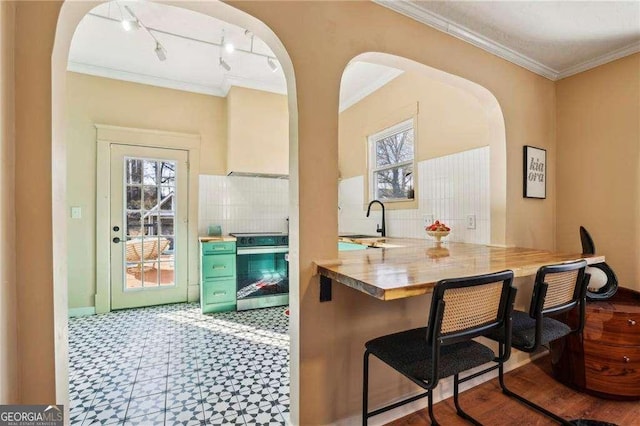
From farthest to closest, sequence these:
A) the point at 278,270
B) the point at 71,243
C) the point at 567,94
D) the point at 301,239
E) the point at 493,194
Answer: the point at 278,270 → the point at 71,243 → the point at 567,94 → the point at 493,194 → the point at 301,239

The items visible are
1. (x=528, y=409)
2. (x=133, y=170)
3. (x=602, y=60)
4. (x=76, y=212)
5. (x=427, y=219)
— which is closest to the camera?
(x=528, y=409)

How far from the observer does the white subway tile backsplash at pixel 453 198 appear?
7.75 ft

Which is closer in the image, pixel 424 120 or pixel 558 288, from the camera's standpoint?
pixel 558 288

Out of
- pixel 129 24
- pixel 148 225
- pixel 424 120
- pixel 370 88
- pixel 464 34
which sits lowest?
pixel 148 225

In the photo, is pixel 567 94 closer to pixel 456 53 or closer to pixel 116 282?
pixel 456 53

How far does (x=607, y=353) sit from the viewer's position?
1.84m

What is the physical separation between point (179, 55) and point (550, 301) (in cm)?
358

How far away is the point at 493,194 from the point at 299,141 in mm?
1725

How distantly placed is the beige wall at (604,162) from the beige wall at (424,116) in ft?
2.97

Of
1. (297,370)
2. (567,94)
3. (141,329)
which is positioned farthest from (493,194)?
(141,329)

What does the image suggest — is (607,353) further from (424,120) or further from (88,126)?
(88,126)

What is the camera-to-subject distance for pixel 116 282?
11.0 ft

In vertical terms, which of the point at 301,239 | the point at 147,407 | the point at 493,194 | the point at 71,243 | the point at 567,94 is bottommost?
the point at 147,407

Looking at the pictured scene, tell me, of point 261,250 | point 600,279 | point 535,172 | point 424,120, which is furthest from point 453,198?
point 261,250
